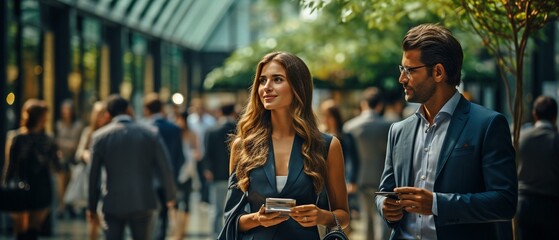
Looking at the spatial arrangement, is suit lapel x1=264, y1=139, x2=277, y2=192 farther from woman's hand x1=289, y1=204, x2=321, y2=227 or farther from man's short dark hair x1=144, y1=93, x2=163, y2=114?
man's short dark hair x1=144, y1=93, x2=163, y2=114

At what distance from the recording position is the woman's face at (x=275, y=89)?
5.61 metres

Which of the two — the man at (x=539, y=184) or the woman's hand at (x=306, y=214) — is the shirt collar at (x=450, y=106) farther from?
the man at (x=539, y=184)

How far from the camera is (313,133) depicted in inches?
223

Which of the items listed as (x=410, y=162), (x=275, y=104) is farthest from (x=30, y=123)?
(x=410, y=162)

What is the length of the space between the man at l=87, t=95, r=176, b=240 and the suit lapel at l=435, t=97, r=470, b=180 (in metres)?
5.37

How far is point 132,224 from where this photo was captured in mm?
9930

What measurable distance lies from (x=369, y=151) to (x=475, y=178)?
8645 mm

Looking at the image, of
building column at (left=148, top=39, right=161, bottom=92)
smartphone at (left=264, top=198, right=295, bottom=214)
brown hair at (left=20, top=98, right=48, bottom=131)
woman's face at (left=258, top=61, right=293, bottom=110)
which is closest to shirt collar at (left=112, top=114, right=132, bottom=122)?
brown hair at (left=20, top=98, right=48, bottom=131)

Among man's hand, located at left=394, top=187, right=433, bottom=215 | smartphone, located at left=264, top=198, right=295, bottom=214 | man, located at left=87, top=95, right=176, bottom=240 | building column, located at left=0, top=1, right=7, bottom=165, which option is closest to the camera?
man's hand, located at left=394, top=187, right=433, bottom=215

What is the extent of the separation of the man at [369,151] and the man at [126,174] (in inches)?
148

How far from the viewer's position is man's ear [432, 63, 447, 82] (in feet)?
16.1

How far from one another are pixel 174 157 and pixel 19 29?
17.2 feet

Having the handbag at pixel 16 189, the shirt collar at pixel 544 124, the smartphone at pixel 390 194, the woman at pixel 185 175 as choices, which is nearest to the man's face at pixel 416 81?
the smartphone at pixel 390 194

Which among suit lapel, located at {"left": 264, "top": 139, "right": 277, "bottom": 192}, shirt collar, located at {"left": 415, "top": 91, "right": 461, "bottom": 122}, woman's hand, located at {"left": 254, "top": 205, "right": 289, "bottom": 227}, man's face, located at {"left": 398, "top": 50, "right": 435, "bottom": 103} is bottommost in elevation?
woman's hand, located at {"left": 254, "top": 205, "right": 289, "bottom": 227}
